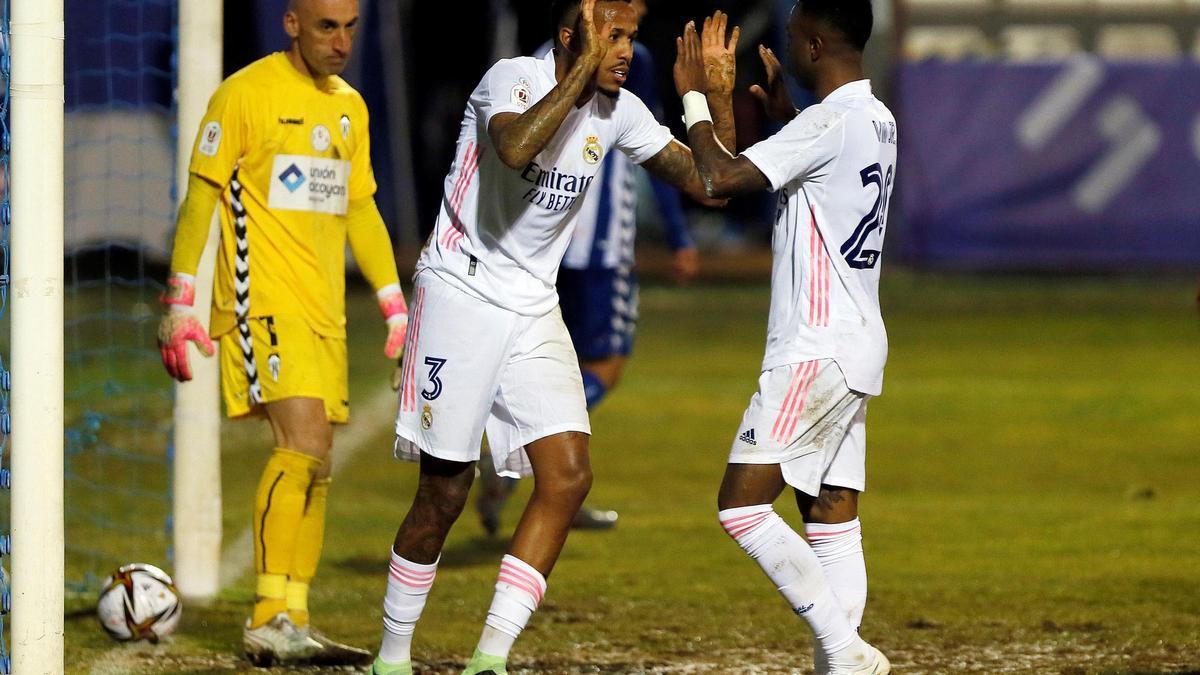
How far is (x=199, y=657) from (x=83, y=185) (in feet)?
45.2

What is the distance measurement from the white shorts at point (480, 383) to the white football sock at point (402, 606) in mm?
347

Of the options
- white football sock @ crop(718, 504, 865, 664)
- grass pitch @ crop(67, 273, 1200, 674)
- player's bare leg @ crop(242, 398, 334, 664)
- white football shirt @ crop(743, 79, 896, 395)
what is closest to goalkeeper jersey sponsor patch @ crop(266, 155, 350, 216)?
player's bare leg @ crop(242, 398, 334, 664)

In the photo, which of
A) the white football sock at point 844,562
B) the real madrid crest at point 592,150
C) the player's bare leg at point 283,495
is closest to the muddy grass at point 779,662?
the player's bare leg at point 283,495

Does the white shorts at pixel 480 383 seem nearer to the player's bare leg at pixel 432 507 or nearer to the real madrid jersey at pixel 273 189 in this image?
the player's bare leg at pixel 432 507

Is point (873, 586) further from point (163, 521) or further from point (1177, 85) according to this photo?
point (1177, 85)

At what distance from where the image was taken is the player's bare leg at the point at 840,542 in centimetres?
514

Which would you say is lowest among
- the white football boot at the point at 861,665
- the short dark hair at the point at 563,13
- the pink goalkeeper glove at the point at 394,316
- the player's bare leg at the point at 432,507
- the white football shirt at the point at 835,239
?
the white football boot at the point at 861,665

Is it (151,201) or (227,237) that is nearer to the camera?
(227,237)

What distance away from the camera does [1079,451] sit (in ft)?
33.7

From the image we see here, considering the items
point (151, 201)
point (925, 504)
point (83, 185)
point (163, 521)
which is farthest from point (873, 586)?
point (83, 185)

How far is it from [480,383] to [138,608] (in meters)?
1.60

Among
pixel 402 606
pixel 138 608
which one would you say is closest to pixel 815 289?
pixel 402 606

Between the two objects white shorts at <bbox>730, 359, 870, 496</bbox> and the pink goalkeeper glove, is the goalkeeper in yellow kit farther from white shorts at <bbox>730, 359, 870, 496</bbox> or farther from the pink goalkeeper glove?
white shorts at <bbox>730, 359, 870, 496</bbox>

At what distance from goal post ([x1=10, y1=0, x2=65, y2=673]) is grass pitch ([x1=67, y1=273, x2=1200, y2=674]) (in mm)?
821
